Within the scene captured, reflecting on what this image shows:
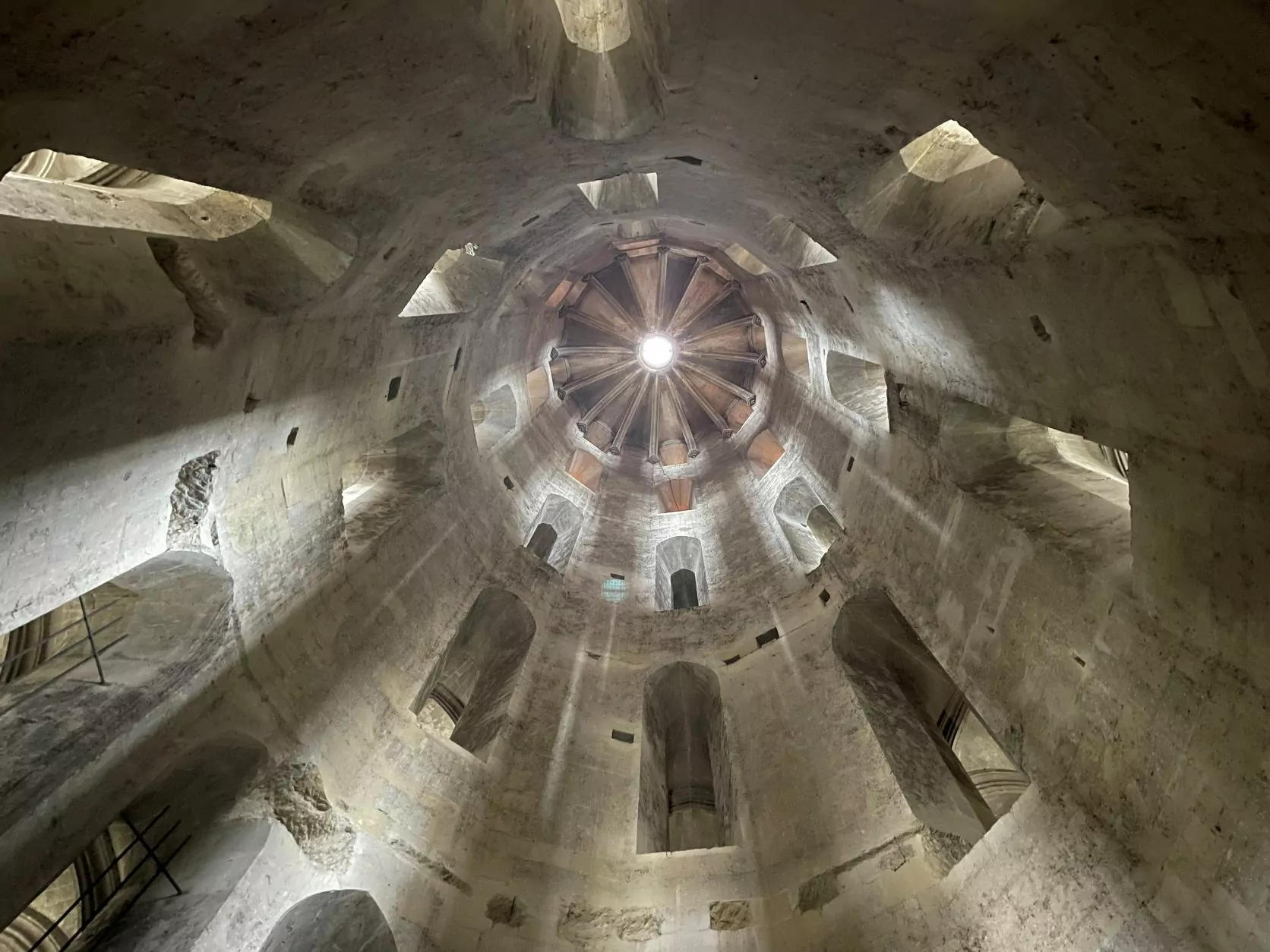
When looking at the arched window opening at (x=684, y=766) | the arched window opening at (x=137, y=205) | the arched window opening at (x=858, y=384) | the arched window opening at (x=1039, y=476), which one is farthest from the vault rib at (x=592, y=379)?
the arched window opening at (x=137, y=205)

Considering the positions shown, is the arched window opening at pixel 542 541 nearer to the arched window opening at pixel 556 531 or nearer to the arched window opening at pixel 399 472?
the arched window opening at pixel 556 531

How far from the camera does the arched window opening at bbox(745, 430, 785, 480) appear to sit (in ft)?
46.5

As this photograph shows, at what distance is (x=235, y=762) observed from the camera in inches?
245

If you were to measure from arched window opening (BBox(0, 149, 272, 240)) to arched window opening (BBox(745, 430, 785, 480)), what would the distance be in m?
10.4

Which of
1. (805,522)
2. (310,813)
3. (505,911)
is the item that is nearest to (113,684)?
(310,813)

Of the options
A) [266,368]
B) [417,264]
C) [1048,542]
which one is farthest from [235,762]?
[1048,542]

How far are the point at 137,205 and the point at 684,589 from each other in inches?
425

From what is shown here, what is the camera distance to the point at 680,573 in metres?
14.2

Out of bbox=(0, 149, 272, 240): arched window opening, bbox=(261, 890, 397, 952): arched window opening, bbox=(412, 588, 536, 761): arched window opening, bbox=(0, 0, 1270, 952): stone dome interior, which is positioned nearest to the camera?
bbox=(0, 0, 1270, 952): stone dome interior

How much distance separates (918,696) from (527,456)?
26.2ft

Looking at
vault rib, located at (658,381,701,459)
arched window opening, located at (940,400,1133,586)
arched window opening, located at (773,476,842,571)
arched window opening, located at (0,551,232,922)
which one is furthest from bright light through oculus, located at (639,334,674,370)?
arched window opening, located at (0,551,232,922)

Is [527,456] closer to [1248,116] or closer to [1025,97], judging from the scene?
[1025,97]

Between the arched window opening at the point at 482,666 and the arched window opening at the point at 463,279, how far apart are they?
421cm

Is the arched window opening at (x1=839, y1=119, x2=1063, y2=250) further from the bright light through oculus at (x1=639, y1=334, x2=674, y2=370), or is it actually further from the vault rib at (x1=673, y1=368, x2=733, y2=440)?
the bright light through oculus at (x1=639, y1=334, x2=674, y2=370)
